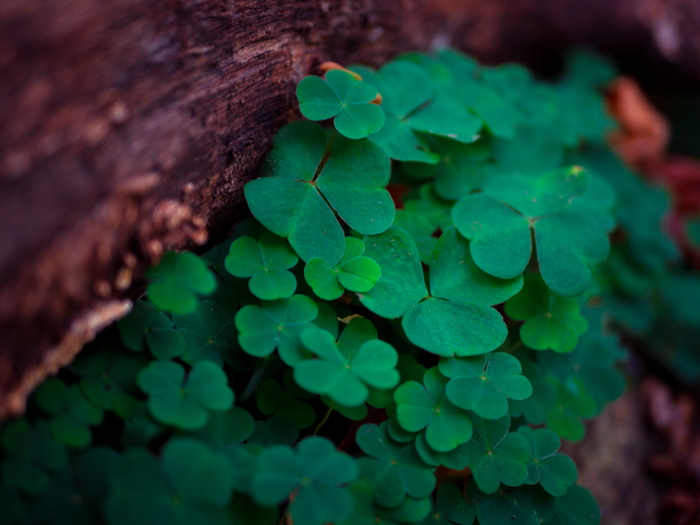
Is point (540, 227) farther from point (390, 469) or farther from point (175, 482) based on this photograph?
point (175, 482)

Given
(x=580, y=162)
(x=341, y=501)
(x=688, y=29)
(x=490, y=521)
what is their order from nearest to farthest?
(x=341, y=501) → (x=490, y=521) → (x=580, y=162) → (x=688, y=29)

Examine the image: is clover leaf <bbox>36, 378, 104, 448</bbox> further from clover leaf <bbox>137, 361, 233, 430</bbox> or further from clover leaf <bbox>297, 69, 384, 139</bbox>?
clover leaf <bbox>297, 69, 384, 139</bbox>

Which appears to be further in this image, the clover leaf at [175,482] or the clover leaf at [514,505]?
the clover leaf at [514,505]

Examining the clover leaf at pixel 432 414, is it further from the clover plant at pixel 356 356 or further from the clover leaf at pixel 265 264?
the clover leaf at pixel 265 264

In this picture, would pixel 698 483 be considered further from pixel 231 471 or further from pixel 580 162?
pixel 231 471

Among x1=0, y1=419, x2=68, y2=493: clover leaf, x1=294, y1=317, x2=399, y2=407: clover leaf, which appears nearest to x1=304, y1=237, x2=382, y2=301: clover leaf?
x1=294, y1=317, x2=399, y2=407: clover leaf

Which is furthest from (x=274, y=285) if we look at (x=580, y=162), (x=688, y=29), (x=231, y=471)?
(x=688, y=29)

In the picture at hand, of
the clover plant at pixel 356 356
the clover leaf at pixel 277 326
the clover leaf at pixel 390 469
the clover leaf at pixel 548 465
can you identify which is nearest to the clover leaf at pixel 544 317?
the clover plant at pixel 356 356
